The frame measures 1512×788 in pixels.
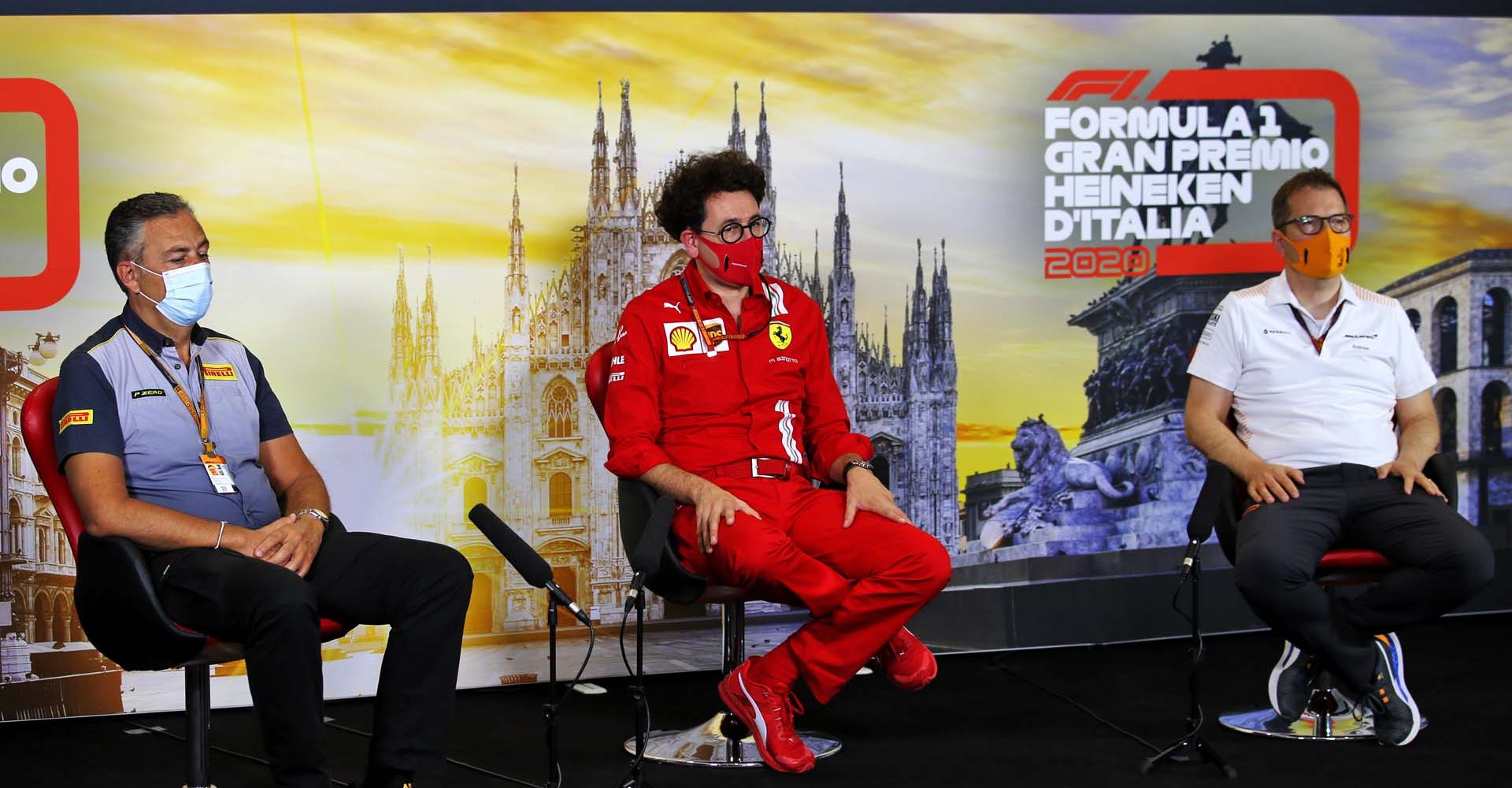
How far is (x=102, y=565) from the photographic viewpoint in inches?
109

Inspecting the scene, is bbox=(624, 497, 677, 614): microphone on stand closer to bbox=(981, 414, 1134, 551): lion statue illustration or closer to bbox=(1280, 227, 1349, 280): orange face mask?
bbox=(1280, 227, 1349, 280): orange face mask

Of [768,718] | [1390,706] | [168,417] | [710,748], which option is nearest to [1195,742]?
[1390,706]

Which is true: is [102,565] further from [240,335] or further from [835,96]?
[835,96]

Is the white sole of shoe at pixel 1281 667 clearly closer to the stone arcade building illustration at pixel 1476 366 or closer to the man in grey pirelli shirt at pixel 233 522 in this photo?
the stone arcade building illustration at pixel 1476 366

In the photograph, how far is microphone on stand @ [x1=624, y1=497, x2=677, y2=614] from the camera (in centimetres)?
302

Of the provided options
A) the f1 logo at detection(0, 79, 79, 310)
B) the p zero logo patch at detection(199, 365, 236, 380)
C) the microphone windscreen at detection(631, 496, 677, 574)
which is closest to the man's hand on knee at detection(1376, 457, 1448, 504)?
the microphone windscreen at detection(631, 496, 677, 574)

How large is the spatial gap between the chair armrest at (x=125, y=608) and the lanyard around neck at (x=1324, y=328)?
2.82 meters

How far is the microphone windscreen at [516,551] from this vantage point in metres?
2.45

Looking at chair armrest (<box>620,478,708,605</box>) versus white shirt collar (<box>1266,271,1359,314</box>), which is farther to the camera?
white shirt collar (<box>1266,271,1359,314</box>)

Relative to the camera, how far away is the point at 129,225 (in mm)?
3080

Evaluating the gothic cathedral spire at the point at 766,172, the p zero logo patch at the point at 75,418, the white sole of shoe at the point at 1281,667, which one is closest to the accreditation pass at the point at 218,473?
the p zero logo patch at the point at 75,418

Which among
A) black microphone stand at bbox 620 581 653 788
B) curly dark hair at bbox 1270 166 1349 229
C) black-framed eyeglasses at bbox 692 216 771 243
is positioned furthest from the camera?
curly dark hair at bbox 1270 166 1349 229

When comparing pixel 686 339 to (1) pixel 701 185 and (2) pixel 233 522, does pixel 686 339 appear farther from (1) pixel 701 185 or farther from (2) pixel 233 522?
(2) pixel 233 522

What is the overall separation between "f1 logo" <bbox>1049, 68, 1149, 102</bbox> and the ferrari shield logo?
1684 millimetres
